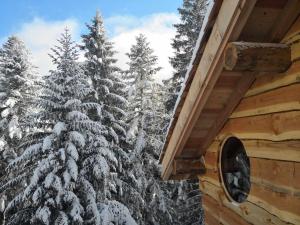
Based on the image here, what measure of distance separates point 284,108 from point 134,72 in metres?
18.3

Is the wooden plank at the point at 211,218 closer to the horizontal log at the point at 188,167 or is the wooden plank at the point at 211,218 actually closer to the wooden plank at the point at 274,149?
the horizontal log at the point at 188,167

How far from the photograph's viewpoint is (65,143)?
12.1 meters

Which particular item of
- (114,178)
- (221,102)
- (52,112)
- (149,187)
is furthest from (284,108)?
(149,187)

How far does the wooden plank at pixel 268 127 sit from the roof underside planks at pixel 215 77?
24cm

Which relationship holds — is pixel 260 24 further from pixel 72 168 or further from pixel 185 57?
pixel 185 57

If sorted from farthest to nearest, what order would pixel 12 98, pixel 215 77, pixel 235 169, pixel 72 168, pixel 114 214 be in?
pixel 12 98 → pixel 114 214 → pixel 72 168 → pixel 235 169 → pixel 215 77

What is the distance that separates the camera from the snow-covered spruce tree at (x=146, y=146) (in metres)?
18.9

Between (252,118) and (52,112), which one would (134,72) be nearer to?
(52,112)

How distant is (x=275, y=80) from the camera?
3.33 meters

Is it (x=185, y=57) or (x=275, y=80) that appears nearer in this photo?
(x=275, y=80)

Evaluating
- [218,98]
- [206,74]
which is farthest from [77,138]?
[206,74]

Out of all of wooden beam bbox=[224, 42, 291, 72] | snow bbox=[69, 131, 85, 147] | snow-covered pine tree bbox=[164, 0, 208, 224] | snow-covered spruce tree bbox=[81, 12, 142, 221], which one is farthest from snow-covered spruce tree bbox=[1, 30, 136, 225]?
wooden beam bbox=[224, 42, 291, 72]

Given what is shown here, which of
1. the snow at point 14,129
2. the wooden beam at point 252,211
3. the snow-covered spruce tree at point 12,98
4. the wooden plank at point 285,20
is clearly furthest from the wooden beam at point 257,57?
the snow at point 14,129

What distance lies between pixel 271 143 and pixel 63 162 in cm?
941
